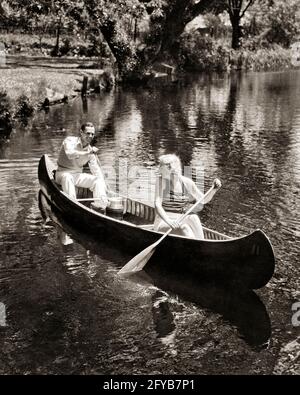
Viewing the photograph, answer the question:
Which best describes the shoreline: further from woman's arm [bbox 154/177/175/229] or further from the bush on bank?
woman's arm [bbox 154/177/175/229]

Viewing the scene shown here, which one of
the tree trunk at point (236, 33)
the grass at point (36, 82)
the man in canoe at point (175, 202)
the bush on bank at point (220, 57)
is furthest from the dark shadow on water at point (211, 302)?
the tree trunk at point (236, 33)

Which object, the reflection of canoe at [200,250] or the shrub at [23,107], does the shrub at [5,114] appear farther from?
the reflection of canoe at [200,250]

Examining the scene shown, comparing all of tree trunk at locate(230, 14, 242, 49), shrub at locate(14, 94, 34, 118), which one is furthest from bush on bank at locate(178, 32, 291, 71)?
shrub at locate(14, 94, 34, 118)

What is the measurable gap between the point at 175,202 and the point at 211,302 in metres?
1.73

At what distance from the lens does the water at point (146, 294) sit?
23.5 ft

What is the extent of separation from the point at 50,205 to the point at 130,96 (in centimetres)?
2033

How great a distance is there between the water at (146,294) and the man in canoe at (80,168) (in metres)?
0.95

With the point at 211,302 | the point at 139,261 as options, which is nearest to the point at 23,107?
the point at 139,261

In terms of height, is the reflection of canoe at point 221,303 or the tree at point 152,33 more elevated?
the tree at point 152,33

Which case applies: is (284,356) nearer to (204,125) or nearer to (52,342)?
(52,342)

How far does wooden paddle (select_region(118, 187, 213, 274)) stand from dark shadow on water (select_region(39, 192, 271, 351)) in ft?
0.58

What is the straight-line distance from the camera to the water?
716cm

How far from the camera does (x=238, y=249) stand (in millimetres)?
8258
